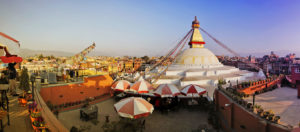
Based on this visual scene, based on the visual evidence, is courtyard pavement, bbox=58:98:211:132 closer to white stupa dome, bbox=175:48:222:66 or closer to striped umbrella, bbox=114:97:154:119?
striped umbrella, bbox=114:97:154:119

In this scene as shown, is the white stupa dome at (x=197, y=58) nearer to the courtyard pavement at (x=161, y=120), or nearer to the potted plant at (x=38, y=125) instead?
the courtyard pavement at (x=161, y=120)

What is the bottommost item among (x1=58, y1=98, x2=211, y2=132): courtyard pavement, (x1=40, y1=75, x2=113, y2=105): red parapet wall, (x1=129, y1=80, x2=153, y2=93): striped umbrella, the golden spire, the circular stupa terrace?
(x1=58, y1=98, x2=211, y2=132): courtyard pavement

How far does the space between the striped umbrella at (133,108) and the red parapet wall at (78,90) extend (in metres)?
7.21

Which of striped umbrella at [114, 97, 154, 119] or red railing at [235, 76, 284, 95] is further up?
red railing at [235, 76, 284, 95]

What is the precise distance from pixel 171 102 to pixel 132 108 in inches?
171

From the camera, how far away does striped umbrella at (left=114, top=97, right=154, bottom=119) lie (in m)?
7.11

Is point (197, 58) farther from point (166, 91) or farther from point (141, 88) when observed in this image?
point (141, 88)

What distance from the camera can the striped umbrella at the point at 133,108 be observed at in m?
7.11

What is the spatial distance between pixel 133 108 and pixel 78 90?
8326 millimetres

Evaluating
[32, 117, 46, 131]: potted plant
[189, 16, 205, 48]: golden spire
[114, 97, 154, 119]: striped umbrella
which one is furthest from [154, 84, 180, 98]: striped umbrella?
[189, 16, 205, 48]: golden spire

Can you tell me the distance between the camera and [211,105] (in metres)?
10.4

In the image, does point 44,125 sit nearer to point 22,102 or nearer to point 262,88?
point 22,102

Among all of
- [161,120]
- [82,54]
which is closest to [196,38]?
[161,120]

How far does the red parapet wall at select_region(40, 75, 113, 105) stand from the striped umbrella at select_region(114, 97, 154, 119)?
7210 mm
